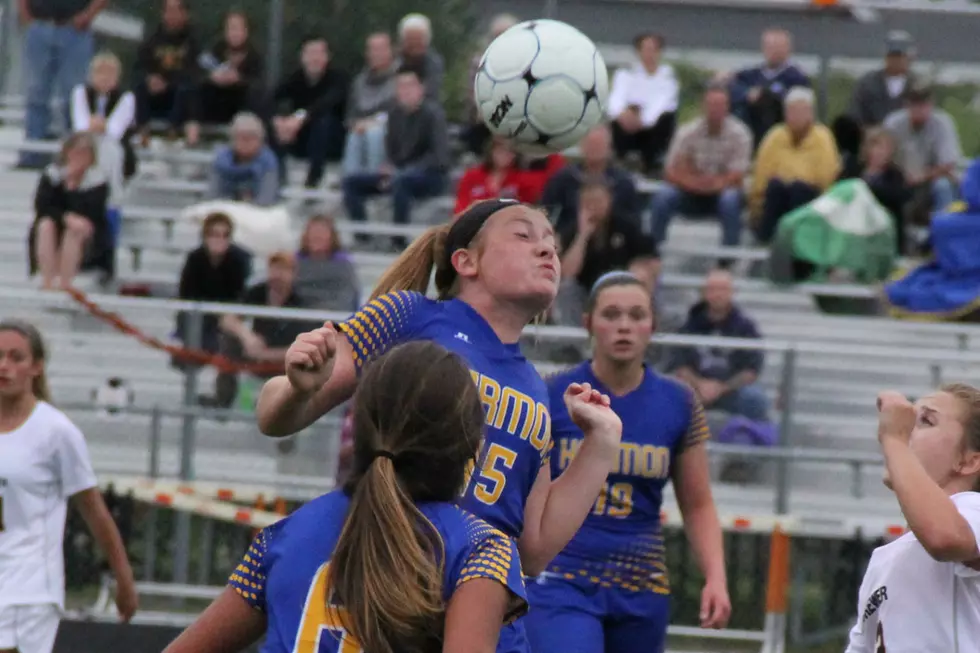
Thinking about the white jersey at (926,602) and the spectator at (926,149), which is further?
the spectator at (926,149)

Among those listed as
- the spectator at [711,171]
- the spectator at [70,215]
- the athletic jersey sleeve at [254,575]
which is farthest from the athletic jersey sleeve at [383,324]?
the spectator at [711,171]

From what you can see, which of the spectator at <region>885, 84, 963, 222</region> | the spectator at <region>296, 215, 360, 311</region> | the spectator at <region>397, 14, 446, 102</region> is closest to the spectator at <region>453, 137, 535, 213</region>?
the spectator at <region>296, 215, 360, 311</region>

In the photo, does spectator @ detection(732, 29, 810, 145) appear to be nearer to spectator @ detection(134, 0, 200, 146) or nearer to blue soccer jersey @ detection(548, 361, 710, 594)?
spectator @ detection(134, 0, 200, 146)

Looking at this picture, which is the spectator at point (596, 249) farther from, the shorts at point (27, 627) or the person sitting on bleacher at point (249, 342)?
the shorts at point (27, 627)

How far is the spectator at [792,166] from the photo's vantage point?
12633 mm

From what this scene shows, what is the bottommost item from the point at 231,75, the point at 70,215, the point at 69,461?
the point at 69,461

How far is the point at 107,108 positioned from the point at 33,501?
8.12m

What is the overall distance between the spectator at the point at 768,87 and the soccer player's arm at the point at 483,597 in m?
10.7

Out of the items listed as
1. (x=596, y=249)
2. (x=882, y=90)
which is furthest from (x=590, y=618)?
(x=882, y=90)

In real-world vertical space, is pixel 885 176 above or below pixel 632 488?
above

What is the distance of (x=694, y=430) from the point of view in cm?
619

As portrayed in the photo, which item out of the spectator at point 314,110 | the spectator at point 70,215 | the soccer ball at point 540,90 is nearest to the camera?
the soccer ball at point 540,90

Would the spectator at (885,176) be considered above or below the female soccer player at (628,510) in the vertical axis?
above

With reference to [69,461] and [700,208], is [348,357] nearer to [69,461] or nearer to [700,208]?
[69,461]
